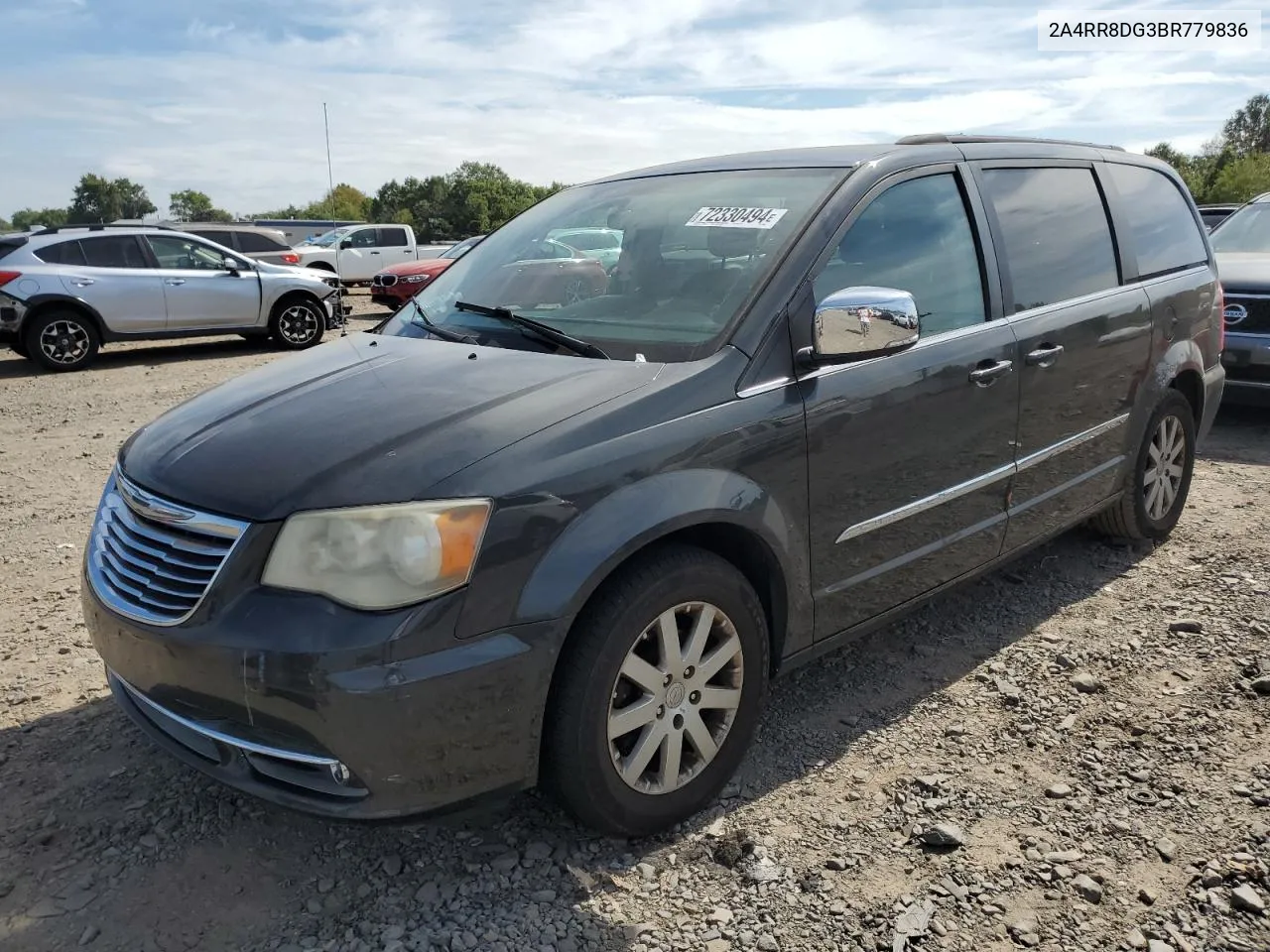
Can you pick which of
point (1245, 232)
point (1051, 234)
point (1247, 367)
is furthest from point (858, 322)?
point (1245, 232)

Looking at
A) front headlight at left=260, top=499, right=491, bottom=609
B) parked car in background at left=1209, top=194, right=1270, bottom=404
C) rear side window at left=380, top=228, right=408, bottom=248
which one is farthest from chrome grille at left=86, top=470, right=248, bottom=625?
rear side window at left=380, top=228, right=408, bottom=248

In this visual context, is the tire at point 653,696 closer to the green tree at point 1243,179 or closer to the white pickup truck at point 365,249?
the white pickup truck at point 365,249

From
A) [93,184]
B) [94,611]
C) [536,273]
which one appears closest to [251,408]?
[94,611]

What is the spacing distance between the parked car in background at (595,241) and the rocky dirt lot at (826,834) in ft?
5.30

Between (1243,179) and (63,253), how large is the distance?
5235cm

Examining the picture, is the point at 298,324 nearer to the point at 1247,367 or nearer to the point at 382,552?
the point at 1247,367

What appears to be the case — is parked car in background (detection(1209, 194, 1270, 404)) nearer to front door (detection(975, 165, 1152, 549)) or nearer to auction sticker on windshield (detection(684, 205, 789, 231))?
front door (detection(975, 165, 1152, 549))

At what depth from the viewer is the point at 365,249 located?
2403 centimetres

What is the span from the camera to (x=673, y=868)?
2.54 metres

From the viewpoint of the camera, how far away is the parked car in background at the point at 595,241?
130 inches

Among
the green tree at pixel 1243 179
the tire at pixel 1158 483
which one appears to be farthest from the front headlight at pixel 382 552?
the green tree at pixel 1243 179

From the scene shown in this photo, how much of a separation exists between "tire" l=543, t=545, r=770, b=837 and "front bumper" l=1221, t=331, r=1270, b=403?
6.04m

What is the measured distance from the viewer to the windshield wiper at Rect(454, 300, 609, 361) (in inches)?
112

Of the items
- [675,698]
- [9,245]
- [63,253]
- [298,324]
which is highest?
[9,245]
